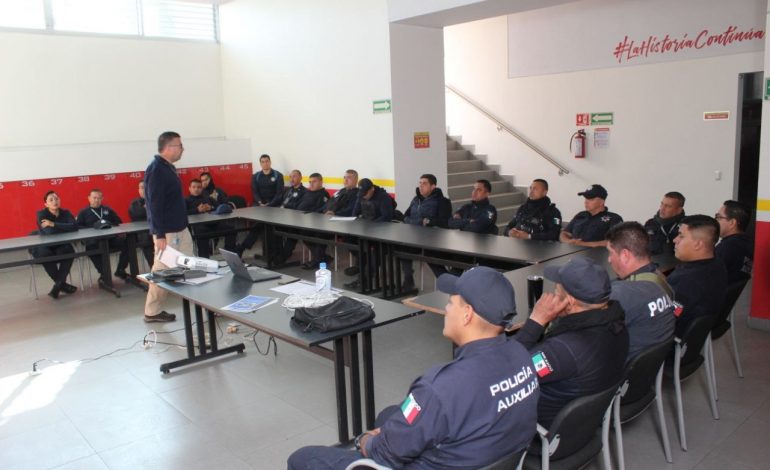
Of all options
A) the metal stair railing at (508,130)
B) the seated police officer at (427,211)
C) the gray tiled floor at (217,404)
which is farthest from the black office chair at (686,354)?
the metal stair railing at (508,130)

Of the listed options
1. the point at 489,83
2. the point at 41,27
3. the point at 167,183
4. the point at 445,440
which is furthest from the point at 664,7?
the point at 41,27

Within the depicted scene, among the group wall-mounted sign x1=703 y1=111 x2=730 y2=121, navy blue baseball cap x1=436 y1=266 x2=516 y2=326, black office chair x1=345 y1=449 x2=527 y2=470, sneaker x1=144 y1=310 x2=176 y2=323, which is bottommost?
sneaker x1=144 y1=310 x2=176 y2=323

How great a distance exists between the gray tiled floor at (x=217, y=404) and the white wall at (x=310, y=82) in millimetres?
3474

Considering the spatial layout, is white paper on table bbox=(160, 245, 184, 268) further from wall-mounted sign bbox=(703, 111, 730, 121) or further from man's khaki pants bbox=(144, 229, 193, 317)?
wall-mounted sign bbox=(703, 111, 730, 121)

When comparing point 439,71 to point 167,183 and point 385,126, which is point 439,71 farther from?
point 167,183

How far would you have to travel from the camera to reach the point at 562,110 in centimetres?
917

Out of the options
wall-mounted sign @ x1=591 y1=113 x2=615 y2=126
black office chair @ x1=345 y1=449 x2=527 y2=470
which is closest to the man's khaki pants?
black office chair @ x1=345 y1=449 x2=527 y2=470

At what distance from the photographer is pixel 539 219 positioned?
19.7 ft

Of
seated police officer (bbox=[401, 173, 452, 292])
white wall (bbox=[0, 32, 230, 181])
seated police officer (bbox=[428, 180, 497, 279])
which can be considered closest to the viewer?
seated police officer (bbox=[428, 180, 497, 279])

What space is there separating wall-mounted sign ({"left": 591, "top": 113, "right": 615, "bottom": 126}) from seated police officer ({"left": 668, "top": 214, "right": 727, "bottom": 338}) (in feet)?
18.2

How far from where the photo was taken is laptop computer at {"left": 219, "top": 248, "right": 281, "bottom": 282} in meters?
4.19

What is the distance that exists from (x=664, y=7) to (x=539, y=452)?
7.31 metres

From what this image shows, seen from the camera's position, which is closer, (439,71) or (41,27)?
(439,71)

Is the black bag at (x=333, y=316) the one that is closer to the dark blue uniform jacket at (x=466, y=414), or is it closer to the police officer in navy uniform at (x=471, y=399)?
the police officer in navy uniform at (x=471, y=399)
